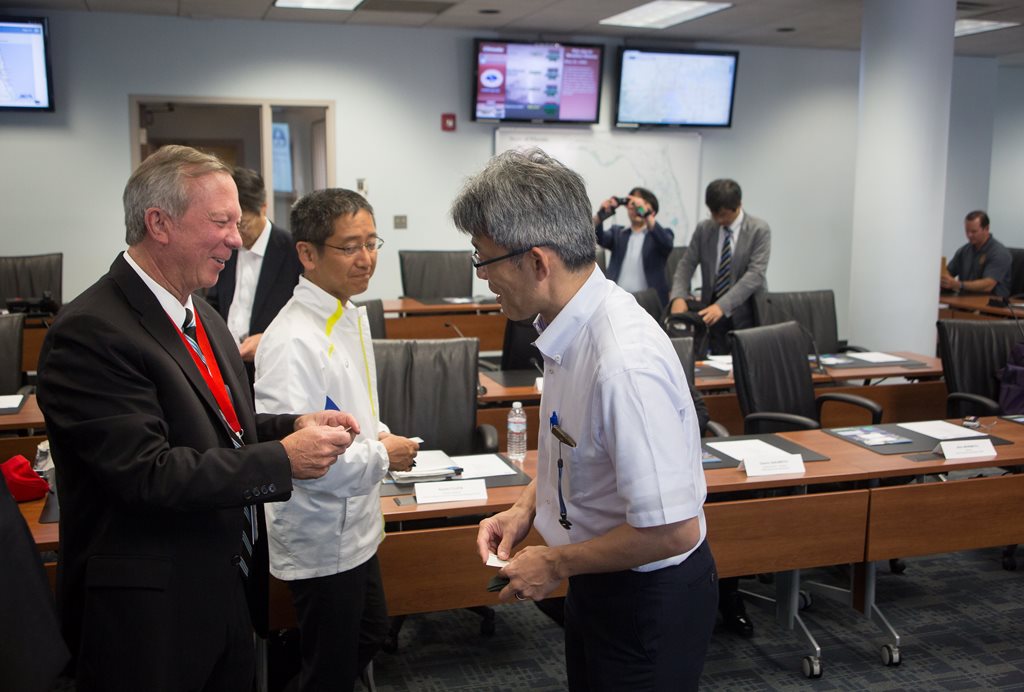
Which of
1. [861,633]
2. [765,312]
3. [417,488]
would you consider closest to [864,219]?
[765,312]

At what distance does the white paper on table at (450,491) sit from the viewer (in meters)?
2.71

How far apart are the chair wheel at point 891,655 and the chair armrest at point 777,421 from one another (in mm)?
944

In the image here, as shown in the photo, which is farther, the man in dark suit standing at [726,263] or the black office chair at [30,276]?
the black office chair at [30,276]

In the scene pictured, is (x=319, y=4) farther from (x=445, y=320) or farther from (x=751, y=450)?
(x=751, y=450)

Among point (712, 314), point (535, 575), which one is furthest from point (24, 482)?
point (712, 314)

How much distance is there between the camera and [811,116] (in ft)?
30.1

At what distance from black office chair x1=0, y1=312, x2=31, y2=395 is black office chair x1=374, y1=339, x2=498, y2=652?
1.86 m

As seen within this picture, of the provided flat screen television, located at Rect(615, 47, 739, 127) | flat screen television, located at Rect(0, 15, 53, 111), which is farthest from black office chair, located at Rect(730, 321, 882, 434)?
flat screen television, located at Rect(0, 15, 53, 111)

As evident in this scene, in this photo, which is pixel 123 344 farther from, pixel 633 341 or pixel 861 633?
pixel 861 633

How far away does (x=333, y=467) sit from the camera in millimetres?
2029

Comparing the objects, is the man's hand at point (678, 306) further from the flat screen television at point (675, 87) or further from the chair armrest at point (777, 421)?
the flat screen television at point (675, 87)

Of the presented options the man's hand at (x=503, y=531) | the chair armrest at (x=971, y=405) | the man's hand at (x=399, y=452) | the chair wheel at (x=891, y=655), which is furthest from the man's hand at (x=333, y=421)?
the chair armrest at (x=971, y=405)

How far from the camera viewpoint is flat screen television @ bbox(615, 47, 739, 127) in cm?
827

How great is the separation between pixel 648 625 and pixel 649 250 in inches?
204
